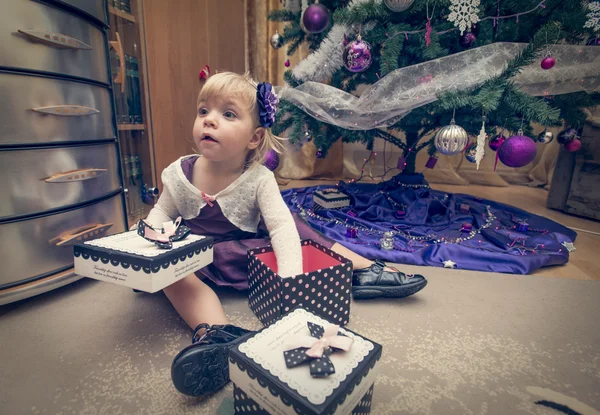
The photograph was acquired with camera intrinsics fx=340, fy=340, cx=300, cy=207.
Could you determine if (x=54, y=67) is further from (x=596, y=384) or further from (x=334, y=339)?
(x=596, y=384)

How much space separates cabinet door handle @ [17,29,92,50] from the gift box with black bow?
49 centimetres

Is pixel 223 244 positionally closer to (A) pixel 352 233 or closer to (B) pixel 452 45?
(A) pixel 352 233

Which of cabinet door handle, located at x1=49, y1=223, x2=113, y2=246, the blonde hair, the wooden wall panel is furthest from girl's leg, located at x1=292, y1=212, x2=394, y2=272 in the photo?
the wooden wall panel

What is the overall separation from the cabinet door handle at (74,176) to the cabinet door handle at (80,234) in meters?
0.14

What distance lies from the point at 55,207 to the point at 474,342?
108 cm

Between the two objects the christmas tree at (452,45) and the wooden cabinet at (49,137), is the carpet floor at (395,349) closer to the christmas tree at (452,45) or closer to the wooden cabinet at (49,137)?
the wooden cabinet at (49,137)

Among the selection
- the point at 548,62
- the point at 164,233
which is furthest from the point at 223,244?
the point at 548,62

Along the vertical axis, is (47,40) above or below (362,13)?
below

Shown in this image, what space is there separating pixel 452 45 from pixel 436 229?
0.75 meters

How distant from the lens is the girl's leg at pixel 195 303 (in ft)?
2.45

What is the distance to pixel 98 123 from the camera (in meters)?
0.97

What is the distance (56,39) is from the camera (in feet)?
2.66

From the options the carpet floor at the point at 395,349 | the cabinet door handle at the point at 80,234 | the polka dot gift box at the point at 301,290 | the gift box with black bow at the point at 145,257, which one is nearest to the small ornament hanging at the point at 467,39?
the carpet floor at the point at 395,349

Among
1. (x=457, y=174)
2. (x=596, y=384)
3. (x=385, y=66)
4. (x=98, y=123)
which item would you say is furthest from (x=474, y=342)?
(x=457, y=174)
